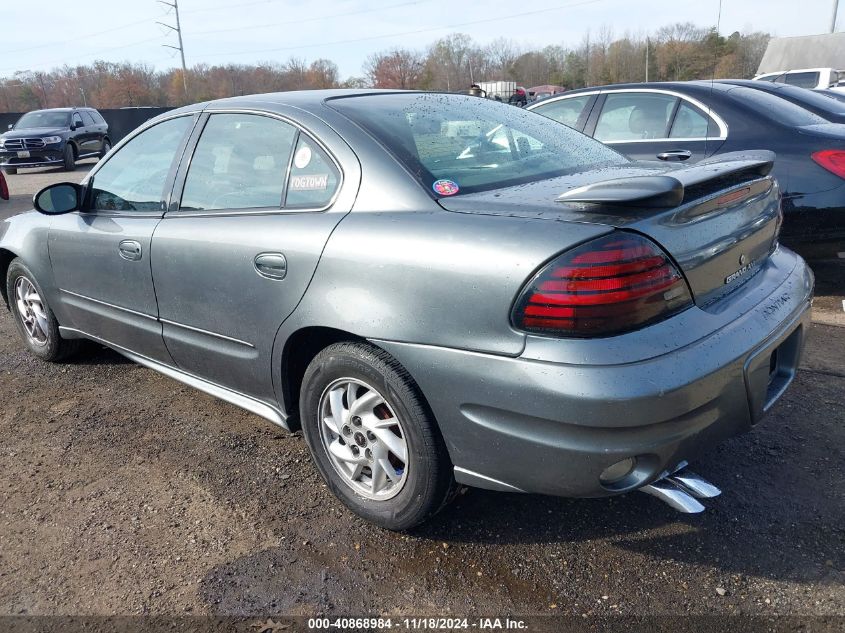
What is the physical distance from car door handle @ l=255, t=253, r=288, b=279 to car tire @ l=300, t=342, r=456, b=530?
34 centimetres

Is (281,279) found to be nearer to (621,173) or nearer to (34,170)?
(621,173)

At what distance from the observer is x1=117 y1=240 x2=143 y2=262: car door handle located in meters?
3.21

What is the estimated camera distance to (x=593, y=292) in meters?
1.90

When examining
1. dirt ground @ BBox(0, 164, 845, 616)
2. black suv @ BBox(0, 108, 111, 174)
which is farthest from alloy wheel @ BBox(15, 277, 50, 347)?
black suv @ BBox(0, 108, 111, 174)

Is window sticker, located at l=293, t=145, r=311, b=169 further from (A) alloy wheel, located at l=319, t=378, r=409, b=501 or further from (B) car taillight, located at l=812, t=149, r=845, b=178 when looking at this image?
(B) car taillight, located at l=812, t=149, r=845, b=178

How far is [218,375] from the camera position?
3029 millimetres

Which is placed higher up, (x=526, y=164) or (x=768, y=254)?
(x=526, y=164)

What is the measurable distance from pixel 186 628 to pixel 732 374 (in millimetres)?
1821

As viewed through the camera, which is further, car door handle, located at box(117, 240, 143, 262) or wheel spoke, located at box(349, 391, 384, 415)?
car door handle, located at box(117, 240, 143, 262)

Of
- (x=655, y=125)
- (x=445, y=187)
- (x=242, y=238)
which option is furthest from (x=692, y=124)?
(x=242, y=238)

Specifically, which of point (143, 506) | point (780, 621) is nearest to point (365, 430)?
point (143, 506)

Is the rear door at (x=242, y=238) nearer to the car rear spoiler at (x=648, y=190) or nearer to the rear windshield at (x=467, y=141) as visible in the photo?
the rear windshield at (x=467, y=141)

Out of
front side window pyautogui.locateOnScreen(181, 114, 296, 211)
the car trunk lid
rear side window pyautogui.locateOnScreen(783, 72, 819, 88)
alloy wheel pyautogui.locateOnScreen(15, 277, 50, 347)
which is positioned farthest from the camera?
rear side window pyautogui.locateOnScreen(783, 72, 819, 88)

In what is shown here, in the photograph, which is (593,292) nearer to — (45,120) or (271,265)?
(271,265)
